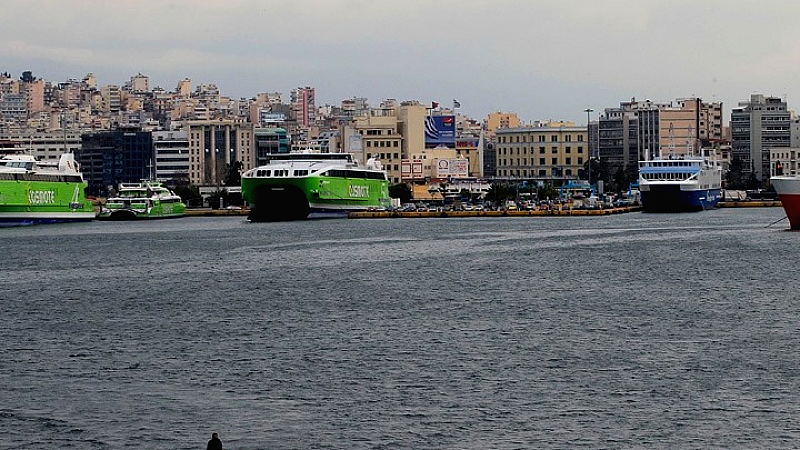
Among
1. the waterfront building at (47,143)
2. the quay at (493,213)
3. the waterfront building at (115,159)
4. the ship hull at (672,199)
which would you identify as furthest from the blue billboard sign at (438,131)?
the ship hull at (672,199)

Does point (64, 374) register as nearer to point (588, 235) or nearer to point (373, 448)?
point (373, 448)

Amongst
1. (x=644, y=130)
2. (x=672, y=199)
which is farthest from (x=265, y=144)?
(x=672, y=199)

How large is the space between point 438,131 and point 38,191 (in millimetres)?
81361

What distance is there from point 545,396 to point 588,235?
4778 centimetres

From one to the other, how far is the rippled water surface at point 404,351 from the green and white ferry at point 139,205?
5079 centimetres

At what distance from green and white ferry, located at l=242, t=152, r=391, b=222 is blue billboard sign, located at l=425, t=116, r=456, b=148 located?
66.4 m

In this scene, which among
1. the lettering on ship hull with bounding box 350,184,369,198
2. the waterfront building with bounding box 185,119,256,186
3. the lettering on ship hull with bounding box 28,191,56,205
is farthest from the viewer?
the waterfront building with bounding box 185,119,256,186

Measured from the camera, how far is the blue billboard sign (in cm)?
16500

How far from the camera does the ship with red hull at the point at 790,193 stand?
65.2 m

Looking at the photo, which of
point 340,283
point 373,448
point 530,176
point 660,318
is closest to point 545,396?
point 373,448

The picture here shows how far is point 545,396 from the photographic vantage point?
22.8 metres

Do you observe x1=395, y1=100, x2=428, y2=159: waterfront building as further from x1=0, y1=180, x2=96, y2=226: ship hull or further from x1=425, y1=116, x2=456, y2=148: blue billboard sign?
x1=0, y1=180, x2=96, y2=226: ship hull

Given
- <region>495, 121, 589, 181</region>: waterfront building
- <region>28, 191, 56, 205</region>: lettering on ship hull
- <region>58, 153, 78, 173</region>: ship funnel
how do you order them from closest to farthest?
<region>28, 191, 56, 205</region>: lettering on ship hull
<region>58, 153, 78, 173</region>: ship funnel
<region>495, 121, 589, 181</region>: waterfront building

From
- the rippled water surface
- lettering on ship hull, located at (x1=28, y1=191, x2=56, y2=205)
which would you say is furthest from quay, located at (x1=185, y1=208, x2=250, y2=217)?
the rippled water surface
